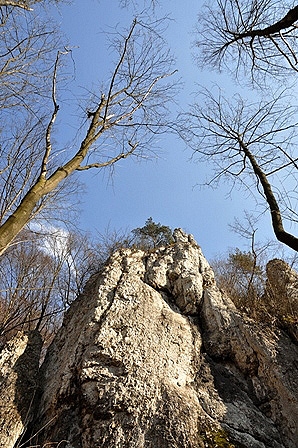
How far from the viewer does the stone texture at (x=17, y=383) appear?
4477 mm

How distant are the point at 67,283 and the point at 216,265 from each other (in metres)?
6.83

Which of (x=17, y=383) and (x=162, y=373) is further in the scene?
(x=17, y=383)

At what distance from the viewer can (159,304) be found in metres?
6.22

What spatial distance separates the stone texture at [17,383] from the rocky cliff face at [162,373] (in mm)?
201

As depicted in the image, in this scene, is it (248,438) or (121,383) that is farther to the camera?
(121,383)

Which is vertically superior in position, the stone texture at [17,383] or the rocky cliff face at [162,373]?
the rocky cliff face at [162,373]

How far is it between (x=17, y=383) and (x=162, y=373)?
7.96 ft

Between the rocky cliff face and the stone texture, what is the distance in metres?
0.20

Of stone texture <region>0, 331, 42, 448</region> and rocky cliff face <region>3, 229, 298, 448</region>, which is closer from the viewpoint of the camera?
rocky cliff face <region>3, 229, 298, 448</region>

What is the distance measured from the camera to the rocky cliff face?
416 centimetres

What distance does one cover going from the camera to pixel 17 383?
203 inches

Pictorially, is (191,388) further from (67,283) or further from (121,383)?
(67,283)

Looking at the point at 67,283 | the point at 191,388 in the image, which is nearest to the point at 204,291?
the point at 191,388

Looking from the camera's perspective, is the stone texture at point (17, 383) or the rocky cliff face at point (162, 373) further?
the stone texture at point (17, 383)
